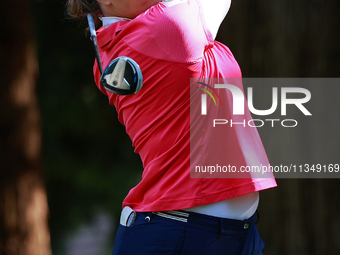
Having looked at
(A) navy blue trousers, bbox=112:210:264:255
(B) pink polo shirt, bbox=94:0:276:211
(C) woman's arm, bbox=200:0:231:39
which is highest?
(C) woman's arm, bbox=200:0:231:39

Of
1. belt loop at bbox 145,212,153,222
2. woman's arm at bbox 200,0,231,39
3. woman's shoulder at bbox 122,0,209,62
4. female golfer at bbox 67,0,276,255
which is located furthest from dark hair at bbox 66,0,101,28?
belt loop at bbox 145,212,153,222

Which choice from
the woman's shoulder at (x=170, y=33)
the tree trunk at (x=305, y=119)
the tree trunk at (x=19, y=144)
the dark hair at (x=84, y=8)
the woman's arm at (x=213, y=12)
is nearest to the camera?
the woman's shoulder at (x=170, y=33)

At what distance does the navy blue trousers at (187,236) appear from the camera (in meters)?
1.11

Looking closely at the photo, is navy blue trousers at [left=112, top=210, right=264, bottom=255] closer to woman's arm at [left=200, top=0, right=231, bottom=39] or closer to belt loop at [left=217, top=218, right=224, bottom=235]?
belt loop at [left=217, top=218, right=224, bottom=235]

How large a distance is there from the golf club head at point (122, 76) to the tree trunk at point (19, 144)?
2001 millimetres

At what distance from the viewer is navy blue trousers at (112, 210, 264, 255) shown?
111 centimetres

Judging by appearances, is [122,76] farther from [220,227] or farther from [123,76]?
[220,227]

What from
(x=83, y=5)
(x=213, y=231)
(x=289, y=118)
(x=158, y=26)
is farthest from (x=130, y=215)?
(x=289, y=118)

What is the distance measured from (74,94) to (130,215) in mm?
2168

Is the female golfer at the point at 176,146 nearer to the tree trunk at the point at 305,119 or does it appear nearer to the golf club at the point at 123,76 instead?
the golf club at the point at 123,76

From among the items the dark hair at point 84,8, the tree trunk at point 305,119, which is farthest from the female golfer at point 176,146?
the tree trunk at point 305,119

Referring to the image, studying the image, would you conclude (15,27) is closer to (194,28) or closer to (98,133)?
(98,133)

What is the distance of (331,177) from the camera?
2.24m

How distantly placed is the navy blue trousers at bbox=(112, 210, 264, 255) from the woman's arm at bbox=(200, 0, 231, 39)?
544 mm
